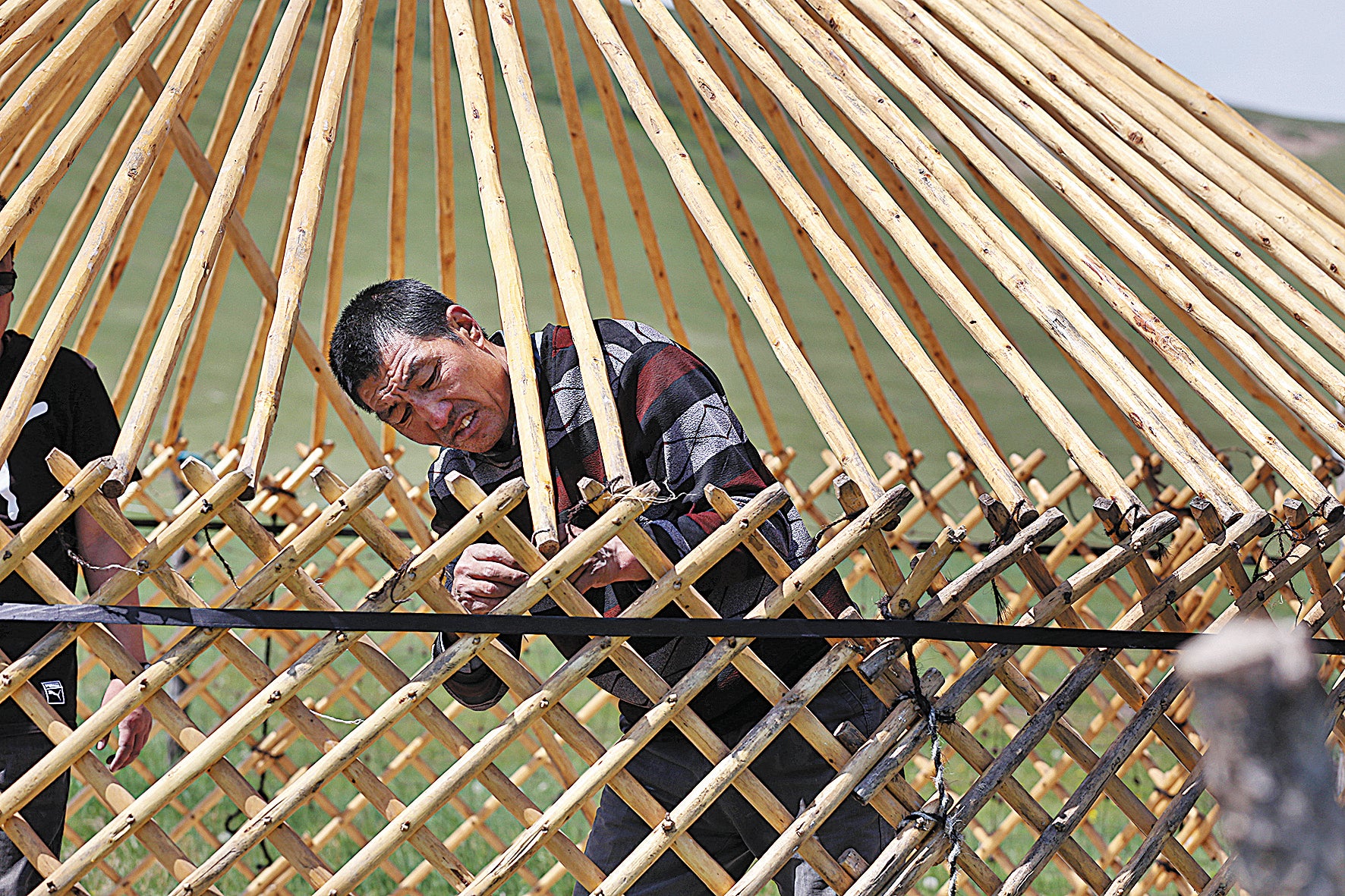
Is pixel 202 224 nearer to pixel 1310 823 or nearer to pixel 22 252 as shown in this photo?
pixel 1310 823

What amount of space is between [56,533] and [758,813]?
1.02m

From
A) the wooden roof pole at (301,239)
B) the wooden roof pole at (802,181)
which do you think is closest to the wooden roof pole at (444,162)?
the wooden roof pole at (802,181)

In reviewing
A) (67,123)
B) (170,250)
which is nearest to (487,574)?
(67,123)

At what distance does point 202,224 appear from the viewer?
1.43 meters

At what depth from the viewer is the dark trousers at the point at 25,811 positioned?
4.71ft

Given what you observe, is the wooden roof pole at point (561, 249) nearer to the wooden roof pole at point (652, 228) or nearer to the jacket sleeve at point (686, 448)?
the jacket sleeve at point (686, 448)

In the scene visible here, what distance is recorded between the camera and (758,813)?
4.57ft

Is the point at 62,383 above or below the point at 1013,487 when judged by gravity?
above

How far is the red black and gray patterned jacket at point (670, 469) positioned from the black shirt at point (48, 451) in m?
0.55

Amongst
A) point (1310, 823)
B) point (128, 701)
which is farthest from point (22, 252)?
point (1310, 823)

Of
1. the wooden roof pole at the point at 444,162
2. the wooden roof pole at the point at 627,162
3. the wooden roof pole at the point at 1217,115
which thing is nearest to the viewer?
the wooden roof pole at the point at 1217,115

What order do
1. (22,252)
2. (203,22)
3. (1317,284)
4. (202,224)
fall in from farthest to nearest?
(22,252) < (203,22) < (1317,284) < (202,224)

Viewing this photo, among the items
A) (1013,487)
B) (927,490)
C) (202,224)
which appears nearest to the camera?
(1013,487)

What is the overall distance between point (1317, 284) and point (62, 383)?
175cm
